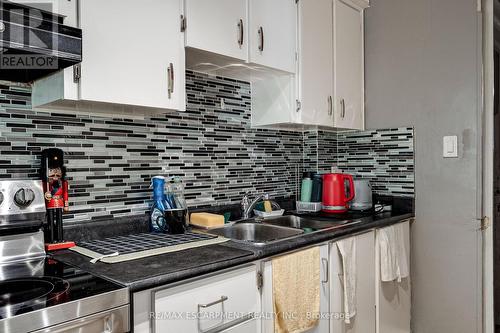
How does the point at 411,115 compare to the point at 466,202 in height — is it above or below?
above

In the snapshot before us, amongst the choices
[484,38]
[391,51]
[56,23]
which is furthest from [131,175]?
[484,38]

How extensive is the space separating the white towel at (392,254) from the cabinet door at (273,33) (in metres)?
1.07

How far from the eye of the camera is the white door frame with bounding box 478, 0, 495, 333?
2.21 meters

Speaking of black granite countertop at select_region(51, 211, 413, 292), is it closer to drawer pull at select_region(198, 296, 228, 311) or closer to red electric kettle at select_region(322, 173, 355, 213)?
drawer pull at select_region(198, 296, 228, 311)

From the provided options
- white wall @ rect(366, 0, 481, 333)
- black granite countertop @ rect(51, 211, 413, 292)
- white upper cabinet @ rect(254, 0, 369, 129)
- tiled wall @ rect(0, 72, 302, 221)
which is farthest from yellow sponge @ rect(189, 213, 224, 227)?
white wall @ rect(366, 0, 481, 333)

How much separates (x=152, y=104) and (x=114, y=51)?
0.23m

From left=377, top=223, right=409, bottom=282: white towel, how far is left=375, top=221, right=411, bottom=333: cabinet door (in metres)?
0.03

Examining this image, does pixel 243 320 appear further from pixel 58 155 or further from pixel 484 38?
pixel 484 38

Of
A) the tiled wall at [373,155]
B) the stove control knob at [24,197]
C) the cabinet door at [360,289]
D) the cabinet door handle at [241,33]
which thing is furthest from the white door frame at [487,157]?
the stove control knob at [24,197]

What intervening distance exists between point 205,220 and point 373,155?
138 cm

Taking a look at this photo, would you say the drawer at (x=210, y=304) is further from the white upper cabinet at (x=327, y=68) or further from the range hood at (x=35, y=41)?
the white upper cabinet at (x=327, y=68)

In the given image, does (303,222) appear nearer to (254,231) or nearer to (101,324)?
(254,231)

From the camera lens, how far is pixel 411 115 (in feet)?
8.07

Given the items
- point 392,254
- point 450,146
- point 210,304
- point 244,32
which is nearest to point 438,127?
point 450,146
